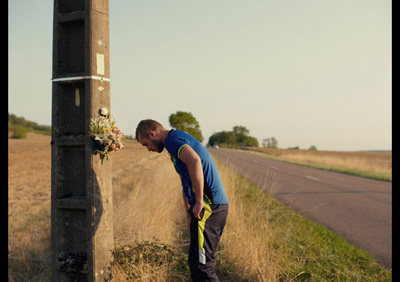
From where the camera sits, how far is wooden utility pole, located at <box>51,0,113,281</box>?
3709mm

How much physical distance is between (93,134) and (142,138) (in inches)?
23.9

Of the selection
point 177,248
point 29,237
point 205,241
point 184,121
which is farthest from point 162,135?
point 184,121

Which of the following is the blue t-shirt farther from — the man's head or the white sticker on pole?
the white sticker on pole

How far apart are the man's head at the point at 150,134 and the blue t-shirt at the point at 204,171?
147 millimetres

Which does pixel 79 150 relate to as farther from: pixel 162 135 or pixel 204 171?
pixel 204 171

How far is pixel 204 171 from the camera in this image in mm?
3209

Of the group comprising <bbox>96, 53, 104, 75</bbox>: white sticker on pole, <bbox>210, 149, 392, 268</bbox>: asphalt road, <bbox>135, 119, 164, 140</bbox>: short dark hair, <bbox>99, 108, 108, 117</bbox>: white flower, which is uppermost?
<bbox>96, 53, 104, 75</bbox>: white sticker on pole

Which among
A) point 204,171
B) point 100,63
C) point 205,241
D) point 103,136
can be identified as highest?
point 100,63

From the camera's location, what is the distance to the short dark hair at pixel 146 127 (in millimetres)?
3373

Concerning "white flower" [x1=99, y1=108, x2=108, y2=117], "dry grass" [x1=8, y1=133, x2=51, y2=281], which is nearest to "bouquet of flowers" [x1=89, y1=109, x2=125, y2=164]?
"white flower" [x1=99, y1=108, x2=108, y2=117]

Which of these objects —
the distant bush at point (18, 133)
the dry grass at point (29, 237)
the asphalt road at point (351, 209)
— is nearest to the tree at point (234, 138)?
the distant bush at point (18, 133)

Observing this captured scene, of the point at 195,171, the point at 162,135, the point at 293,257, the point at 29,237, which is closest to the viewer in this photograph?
the point at 195,171

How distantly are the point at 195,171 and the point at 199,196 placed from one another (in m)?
0.23

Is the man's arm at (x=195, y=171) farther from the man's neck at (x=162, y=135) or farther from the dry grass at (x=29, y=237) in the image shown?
the dry grass at (x=29, y=237)
